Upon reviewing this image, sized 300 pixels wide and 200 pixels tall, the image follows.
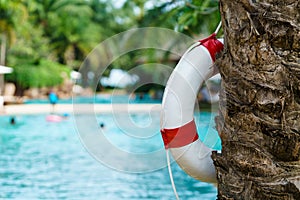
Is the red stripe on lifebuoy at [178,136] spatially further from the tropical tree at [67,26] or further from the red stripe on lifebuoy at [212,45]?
the tropical tree at [67,26]

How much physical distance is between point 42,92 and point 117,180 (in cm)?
2425

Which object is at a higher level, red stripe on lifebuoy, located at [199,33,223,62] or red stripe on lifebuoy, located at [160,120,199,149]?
red stripe on lifebuoy, located at [199,33,223,62]

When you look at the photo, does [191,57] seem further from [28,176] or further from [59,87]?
[59,87]

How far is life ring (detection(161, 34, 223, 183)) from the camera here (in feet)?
8.36

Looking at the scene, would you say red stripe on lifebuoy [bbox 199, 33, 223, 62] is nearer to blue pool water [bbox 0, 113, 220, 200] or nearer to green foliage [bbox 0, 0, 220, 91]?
blue pool water [bbox 0, 113, 220, 200]

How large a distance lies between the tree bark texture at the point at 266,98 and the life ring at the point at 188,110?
1.24ft

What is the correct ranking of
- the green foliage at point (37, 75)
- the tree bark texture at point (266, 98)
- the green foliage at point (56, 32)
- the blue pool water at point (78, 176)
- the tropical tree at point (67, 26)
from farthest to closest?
Answer: the tropical tree at point (67, 26)
the green foliage at point (37, 75)
the green foliage at point (56, 32)
the blue pool water at point (78, 176)
the tree bark texture at point (266, 98)

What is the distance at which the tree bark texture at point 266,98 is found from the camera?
211cm

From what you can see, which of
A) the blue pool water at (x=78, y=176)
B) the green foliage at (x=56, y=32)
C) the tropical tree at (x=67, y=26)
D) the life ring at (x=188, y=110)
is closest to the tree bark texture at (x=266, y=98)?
the life ring at (x=188, y=110)

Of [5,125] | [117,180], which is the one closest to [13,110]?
[5,125]

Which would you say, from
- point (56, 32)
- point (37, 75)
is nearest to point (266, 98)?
point (37, 75)

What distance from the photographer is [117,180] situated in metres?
6.96

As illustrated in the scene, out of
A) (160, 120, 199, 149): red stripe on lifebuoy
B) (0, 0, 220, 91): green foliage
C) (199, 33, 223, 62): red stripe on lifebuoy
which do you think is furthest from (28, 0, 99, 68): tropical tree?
(160, 120, 199, 149): red stripe on lifebuoy

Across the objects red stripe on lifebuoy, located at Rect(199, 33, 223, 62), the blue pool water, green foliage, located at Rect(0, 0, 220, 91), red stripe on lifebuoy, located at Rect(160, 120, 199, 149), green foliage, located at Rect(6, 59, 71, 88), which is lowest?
the blue pool water
